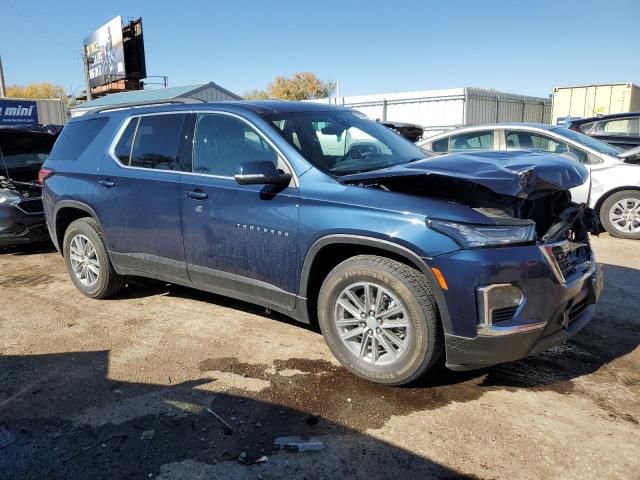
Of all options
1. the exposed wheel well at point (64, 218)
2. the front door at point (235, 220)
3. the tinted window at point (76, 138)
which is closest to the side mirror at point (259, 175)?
the front door at point (235, 220)

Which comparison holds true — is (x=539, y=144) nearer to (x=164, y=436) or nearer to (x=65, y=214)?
(x=65, y=214)

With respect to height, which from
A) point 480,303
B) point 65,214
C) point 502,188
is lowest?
point 480,303

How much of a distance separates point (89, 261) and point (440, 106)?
53.8ft

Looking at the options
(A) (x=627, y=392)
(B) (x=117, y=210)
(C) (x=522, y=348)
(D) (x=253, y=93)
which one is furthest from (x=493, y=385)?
(D) (x=253, y=93)

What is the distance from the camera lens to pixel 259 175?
348 cm

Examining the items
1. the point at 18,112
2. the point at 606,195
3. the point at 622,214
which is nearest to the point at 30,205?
the point at 606,195

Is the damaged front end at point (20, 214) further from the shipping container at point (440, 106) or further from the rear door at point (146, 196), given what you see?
the shipping container at point (440, 106)

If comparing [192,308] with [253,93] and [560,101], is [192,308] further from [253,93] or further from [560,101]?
[253,93]

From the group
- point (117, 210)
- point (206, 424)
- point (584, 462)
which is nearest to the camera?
point (584, 462)

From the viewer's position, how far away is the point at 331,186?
345 cm

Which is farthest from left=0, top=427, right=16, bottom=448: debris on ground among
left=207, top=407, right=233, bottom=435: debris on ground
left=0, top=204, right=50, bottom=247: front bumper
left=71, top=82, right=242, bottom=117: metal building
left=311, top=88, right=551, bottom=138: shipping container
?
left=71, top=82, right=242, bottom=117: metal building

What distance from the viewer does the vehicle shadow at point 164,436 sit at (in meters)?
2.60

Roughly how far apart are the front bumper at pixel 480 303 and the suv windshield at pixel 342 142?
1.19m

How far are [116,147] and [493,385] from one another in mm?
3793
